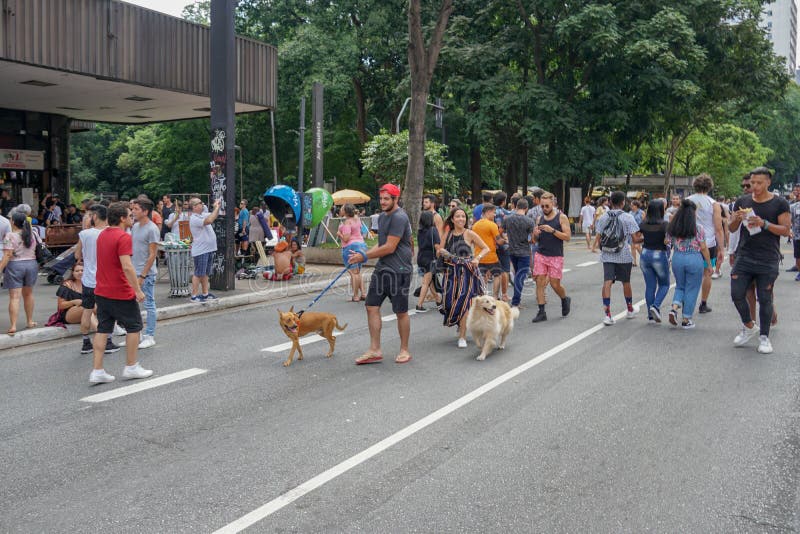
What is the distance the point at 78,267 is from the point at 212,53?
229 inches

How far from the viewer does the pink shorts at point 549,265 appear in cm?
1044

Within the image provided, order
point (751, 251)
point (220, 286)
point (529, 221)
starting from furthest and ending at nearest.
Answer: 1. point (220, 286)
2. point (529, 221)
3. point (751, 251)

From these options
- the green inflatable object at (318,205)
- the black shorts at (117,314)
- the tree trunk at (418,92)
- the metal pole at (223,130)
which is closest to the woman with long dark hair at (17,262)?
the black shorts at (117,314)

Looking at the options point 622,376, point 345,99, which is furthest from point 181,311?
point 345,99

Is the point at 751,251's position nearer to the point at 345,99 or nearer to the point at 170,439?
the point at 170,439

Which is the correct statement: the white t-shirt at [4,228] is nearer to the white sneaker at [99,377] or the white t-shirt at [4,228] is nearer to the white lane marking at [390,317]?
the white sneaker at [99,377]

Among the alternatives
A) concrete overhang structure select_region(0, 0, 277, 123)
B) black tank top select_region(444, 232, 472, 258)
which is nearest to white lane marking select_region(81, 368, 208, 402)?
black tank top select_region(444, 232, 472, 258)

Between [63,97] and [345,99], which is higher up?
[345,99]

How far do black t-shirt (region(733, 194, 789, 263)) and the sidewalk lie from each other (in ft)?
25.1

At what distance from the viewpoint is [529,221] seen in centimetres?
1138

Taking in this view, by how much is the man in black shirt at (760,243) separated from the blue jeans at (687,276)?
848 millimetres

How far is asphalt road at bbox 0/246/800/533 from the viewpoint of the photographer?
4.18m

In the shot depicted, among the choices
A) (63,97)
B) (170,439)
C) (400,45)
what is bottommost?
(170,439)

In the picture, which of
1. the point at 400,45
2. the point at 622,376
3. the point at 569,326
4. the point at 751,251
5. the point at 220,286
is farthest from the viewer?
the point at 400,45
